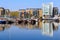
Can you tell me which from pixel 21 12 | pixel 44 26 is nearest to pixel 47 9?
pixel 44 26

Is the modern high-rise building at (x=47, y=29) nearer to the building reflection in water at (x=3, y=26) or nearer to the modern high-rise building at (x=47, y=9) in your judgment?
the modern high-rise building at (x=47, y=9)

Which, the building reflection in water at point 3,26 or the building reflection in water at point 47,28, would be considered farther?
the building reflection in water at point 3,26

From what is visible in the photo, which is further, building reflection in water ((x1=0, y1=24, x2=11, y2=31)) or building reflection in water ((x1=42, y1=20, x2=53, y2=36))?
building reflection in water ((x1=0, y1=24, x2=11, y2=31))

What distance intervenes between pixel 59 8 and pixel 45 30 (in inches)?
17.5

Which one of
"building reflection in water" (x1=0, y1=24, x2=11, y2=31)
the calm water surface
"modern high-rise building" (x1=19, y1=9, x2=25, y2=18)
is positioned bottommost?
the calm water surface

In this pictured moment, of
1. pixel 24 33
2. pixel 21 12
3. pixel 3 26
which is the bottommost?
pixel 24 33

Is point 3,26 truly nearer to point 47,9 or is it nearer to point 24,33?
point 24,33

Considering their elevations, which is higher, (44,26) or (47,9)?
(47,9)

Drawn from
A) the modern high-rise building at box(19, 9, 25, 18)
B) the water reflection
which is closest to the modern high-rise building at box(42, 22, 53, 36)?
the water reflection

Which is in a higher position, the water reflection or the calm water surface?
the water reflection

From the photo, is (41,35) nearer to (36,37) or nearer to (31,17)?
(36,37)

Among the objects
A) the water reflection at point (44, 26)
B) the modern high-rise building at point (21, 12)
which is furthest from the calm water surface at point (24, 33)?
the modern high-rise building at point (21, 12)

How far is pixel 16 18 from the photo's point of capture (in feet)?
9.57

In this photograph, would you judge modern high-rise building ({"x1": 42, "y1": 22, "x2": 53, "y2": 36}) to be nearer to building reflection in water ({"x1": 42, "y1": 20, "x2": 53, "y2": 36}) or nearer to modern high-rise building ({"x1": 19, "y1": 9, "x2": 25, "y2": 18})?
building reflection in water ({"x1": 42, "y1": 20, "x2": 53, "y2": 36})
